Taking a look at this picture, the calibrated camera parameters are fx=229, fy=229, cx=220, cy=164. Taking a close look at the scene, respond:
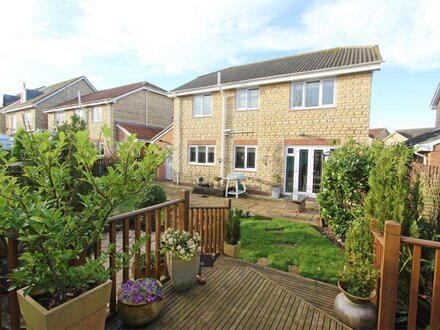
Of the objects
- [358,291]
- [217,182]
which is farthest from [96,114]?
[358,291]

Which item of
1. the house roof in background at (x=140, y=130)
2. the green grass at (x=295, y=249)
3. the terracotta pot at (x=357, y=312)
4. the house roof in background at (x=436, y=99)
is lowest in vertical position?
the green grass at (x=295, y=249)

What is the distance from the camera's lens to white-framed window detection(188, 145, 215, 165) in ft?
44.2

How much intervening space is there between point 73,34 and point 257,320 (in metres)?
9.26

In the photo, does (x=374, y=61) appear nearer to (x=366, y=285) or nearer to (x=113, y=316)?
(x=366, y=285)

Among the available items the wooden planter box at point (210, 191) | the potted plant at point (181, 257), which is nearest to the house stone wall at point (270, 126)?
the wooden planter box at point (210, 191)

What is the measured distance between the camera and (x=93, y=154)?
1782mm

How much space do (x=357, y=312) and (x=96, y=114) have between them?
69.8ft

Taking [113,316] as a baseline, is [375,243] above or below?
above

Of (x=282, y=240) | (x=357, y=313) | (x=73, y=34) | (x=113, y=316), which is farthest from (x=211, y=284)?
(x=73, y=34)

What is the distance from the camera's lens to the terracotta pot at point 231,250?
4504 mm

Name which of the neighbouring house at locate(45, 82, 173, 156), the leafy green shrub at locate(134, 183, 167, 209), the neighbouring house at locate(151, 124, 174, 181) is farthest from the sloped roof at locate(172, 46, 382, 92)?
the leafy green shrub at locate(134, 183, 167, 209)

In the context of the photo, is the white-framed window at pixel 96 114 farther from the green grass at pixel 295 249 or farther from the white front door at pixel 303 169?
the green grass at pixel 295 249

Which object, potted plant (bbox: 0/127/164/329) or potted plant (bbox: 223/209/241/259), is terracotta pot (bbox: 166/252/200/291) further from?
potted plant (bbox: 223/209/241/259)

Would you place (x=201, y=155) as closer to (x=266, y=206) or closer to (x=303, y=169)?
(x=266, y=206)
